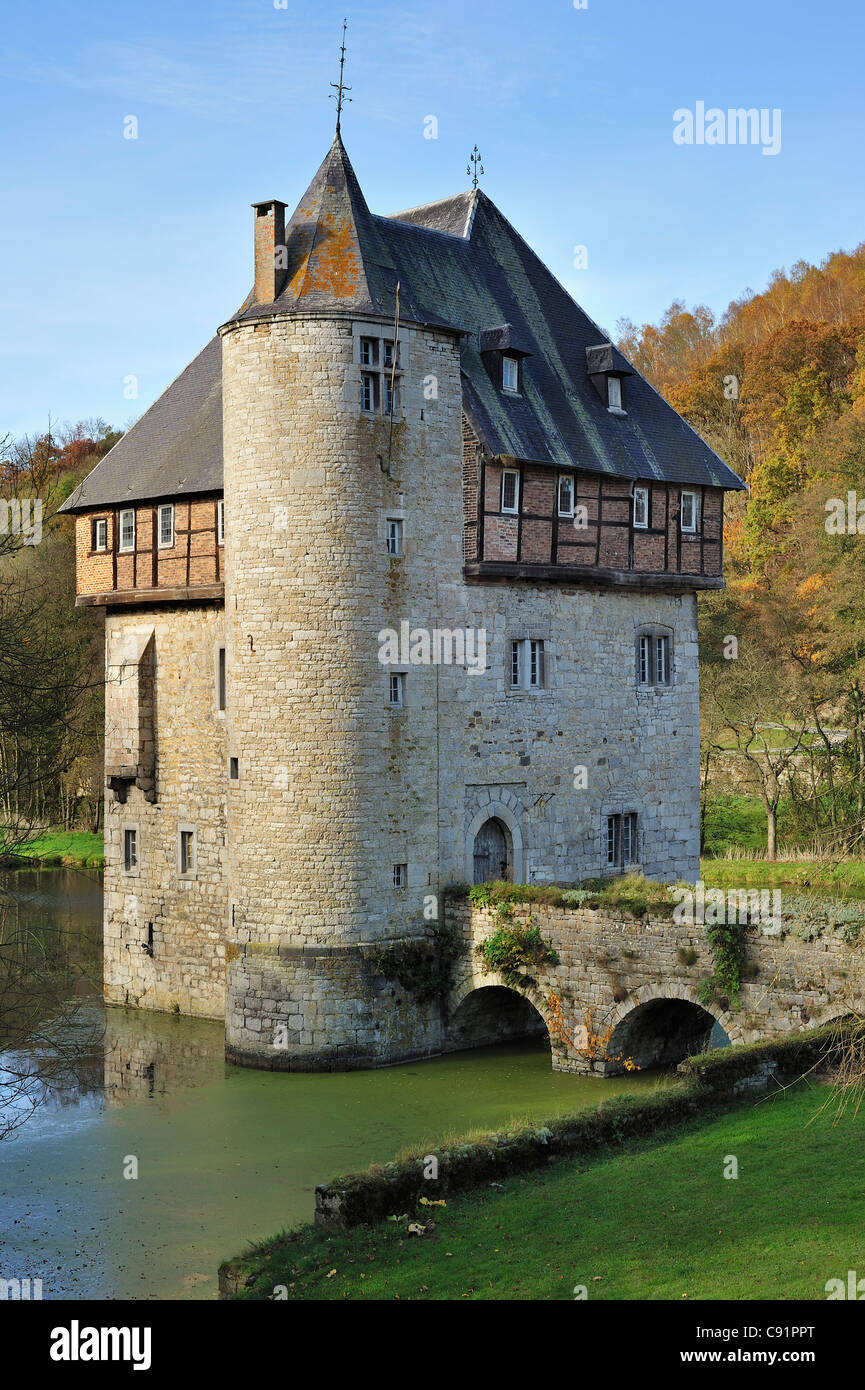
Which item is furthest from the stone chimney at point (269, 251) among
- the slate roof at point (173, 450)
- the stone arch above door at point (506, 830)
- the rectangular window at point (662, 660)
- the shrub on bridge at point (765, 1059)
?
the shrub on bridge at point (765, 1059)

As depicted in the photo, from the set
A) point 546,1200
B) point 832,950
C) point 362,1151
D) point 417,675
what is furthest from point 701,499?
point 546,1200

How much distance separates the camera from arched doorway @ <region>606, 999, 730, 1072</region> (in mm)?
18500

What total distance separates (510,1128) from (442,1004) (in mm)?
6971

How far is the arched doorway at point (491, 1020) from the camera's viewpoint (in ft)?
67.3

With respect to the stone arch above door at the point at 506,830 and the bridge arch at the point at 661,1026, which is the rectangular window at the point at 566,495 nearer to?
the stone arch above door at the point at 506,830

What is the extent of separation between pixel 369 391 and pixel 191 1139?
10.2m

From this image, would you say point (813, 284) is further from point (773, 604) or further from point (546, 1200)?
point (546, 1200)

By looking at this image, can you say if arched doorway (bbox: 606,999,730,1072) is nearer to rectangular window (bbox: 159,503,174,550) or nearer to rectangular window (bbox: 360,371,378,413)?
rectangular window (bbox: 360,371,378,413)

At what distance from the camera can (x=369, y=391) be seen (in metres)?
19.9

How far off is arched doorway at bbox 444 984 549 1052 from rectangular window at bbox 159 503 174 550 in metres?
8.84

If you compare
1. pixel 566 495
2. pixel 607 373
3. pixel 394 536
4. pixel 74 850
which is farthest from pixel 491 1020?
pixel 74 850

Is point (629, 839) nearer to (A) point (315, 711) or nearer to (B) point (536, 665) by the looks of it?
(B) point (536, 665)

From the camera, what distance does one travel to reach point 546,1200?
475 inches

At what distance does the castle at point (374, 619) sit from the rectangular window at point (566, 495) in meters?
0.09
